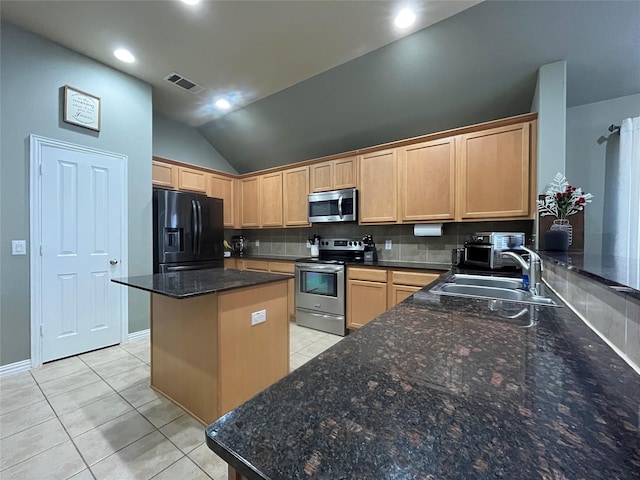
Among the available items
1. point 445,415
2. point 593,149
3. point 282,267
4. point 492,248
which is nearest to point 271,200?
Answer: point 282,267

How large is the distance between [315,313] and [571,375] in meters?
3.10

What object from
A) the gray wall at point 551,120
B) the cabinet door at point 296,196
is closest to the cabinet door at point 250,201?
the cabinet door at point 296,196

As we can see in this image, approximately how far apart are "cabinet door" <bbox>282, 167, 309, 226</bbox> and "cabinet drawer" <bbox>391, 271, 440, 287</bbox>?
165 cm

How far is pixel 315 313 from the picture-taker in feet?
11.7

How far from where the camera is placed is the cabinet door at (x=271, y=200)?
4.42m

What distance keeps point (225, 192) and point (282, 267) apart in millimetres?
1784

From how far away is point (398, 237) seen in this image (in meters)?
3.68

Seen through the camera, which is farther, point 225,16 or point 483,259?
point 483,259

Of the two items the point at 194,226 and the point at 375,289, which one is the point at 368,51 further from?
the point at 194,226

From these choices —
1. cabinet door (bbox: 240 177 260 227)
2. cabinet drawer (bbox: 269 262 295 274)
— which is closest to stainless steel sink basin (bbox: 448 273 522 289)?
cabinet drawer (bbox: 269 262 295 274)

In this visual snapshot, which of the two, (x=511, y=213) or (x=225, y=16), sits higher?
(x=225, y=16)

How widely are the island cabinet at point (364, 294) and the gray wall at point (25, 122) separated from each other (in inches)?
121

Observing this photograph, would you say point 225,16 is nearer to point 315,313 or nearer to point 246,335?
point 246,335

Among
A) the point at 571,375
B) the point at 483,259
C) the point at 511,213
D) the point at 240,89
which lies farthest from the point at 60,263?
the point at 511,213
